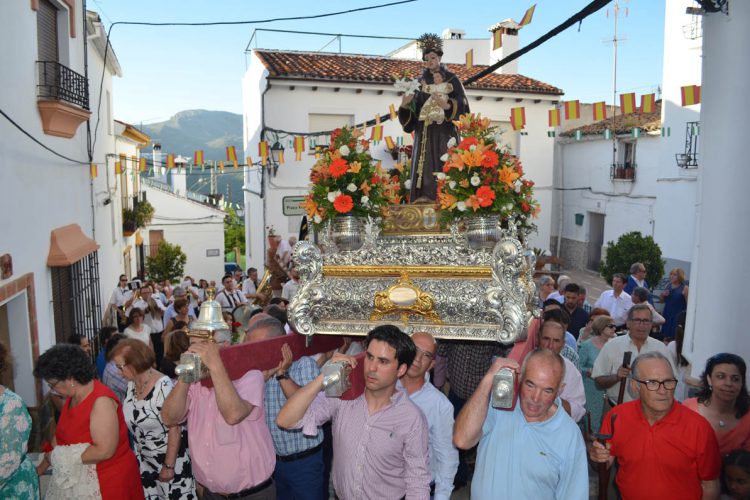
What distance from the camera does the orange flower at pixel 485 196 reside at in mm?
3893

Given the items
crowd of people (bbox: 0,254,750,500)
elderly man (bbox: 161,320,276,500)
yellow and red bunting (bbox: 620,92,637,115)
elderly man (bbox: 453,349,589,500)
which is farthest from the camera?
yellow and red bunting (bbox: 620,92,637,115)

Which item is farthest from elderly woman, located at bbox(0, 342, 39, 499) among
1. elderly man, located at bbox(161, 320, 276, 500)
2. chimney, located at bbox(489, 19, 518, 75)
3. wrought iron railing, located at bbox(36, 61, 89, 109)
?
chimney, located at bbox(489, 19, 518, 75)

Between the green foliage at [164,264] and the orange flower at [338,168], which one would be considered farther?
the green foliage at [164,264]

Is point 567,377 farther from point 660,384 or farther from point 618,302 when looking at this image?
point 618,302

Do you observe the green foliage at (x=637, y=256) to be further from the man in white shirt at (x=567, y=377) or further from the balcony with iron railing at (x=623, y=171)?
the man in white shirt at (x=567, y=377)

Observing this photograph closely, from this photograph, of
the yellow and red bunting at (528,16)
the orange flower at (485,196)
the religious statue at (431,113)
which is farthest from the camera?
the yellow and red bunting at (528,16)

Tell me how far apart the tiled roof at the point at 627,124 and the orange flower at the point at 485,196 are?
47.5 feet

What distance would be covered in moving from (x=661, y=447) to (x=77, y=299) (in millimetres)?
7555

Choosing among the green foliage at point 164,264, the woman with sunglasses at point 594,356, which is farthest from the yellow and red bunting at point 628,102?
A: the green foliage at point 164,264

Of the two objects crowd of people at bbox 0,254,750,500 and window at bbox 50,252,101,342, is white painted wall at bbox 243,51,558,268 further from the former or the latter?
crowd of people at bbox 0,254,750,500

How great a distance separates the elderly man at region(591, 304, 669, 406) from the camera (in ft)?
16.8

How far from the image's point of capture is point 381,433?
118 inches

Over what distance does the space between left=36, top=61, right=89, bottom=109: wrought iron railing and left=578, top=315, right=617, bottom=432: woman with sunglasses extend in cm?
611

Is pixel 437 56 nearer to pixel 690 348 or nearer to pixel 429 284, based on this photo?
pixel 429 284
